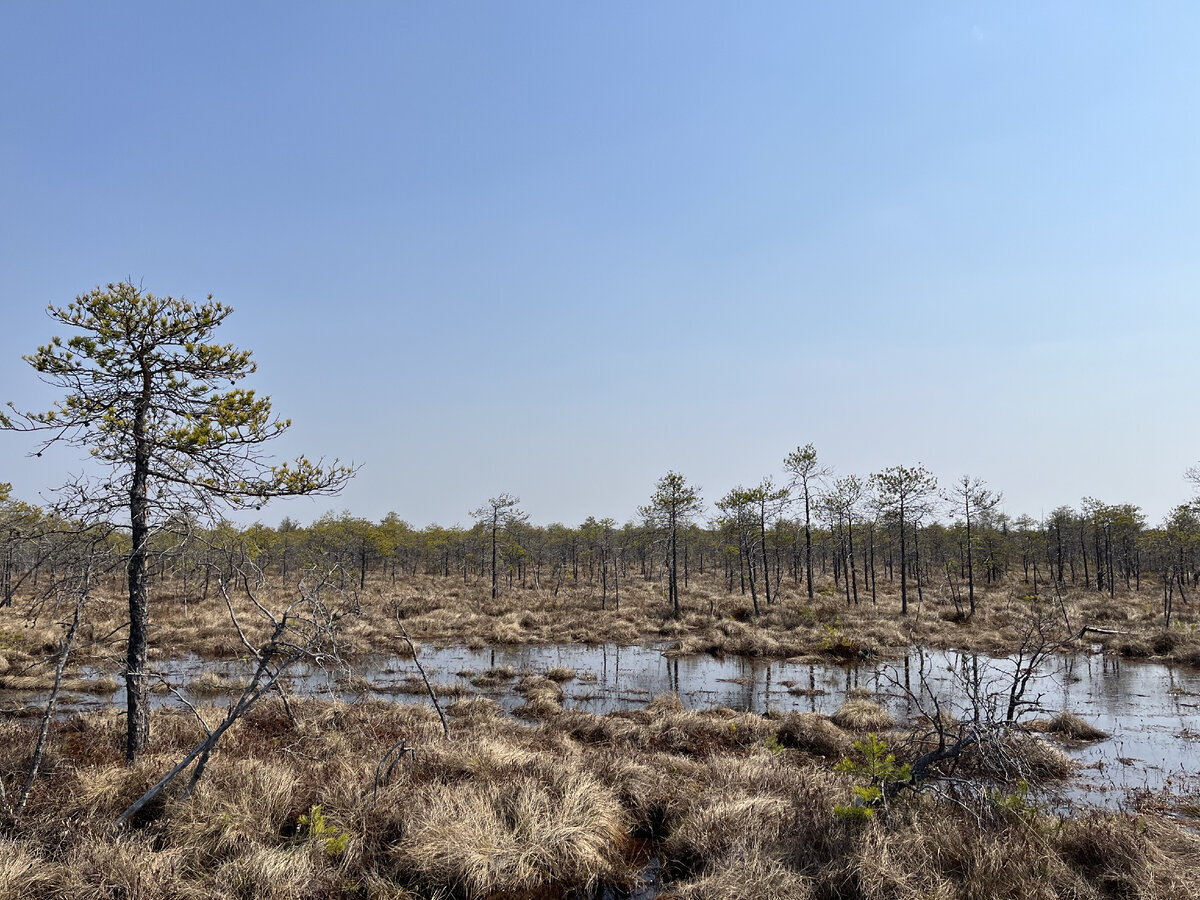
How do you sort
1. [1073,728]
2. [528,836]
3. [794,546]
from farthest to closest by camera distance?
[794,546], [1073,728], [528,836]

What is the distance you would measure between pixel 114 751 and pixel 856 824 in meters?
10.5

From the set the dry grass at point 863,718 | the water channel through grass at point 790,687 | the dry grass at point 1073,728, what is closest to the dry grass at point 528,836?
the water channel through grass at point 790,687

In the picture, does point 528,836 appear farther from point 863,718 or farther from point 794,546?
point 794,546

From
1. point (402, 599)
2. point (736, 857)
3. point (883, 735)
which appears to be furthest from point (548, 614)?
point (736, 857)

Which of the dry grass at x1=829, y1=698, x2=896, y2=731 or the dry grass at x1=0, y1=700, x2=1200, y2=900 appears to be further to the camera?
the dry grass at x1=829, y1=698, x2=896, y2=731

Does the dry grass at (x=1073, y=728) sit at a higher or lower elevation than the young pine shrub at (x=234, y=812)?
lower

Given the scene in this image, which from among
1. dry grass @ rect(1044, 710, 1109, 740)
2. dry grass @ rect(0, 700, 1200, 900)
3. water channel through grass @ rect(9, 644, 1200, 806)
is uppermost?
dry grass @ rect(0, 700, 1200, 900)

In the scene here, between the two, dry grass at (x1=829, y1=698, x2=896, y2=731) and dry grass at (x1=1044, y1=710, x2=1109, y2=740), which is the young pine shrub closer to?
dry grass at (x1=829, y1=698, x2=896, y2=731)

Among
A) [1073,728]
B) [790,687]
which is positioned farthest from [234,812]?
[1073,728]

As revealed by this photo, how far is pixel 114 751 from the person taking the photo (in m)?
9.47

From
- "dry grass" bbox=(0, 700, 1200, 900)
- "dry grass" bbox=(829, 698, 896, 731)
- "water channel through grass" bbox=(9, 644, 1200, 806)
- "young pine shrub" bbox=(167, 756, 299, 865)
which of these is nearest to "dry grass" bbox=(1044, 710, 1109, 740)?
"water channel through grass" bbox=(9, 644, 1200, 806)

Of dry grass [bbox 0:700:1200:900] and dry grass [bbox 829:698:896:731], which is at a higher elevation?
dry grass [bbox 0:700:1200:900]

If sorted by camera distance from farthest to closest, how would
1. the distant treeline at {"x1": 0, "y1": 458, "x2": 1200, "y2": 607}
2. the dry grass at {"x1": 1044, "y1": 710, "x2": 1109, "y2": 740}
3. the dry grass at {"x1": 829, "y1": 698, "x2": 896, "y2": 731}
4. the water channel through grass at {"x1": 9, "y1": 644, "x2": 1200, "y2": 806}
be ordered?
1. the distant treeline at {"x1": 0, "y1": 458, "x2": 1200, "y2": 607}
2. the dry grass at {"x1": 829, "y1": 698, "x2": 896, "y2": 731}
3. the dry grass at {"x1": 1044, "y1": 710, "x2": 1109, "y2": 740}
4. the water channel through grass at {"x1": 9, "y1": 644, "x2": 1200, "y2": 806}

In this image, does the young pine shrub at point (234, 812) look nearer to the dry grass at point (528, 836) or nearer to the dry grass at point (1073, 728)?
the dry grass at point (528, 836)
